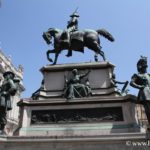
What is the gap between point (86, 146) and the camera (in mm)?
9438

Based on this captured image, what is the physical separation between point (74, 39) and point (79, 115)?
183 inches

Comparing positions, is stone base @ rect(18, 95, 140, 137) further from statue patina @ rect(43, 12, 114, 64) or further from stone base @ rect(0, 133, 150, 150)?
statue patina @ rect(43, 12, 114, 64)

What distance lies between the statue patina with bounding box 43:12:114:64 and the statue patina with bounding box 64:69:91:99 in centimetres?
185

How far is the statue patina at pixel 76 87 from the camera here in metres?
12.0

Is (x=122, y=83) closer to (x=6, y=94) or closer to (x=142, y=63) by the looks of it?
(x=142, y=63)

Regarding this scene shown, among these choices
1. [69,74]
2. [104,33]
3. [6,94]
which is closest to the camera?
[6,94]

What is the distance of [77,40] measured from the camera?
14227 mm

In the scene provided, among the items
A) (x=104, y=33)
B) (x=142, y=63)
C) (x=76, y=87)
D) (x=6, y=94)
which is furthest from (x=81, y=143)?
(x=104, y=33)

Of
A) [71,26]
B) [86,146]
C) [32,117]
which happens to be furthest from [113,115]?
[71,26]

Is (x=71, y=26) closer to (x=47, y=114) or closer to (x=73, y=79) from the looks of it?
(x=73, y=79)

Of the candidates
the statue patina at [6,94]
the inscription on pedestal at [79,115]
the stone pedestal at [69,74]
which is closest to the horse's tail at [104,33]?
the stone pedestal at [69,74]

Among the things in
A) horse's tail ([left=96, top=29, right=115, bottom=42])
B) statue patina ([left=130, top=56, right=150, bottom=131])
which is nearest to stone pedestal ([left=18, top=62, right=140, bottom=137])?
statue patina ([left=130, top=56, right=150, bottom=131])

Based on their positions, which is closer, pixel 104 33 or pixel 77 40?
pixel 77 40

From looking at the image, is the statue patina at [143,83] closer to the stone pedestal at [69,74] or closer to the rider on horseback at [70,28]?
the stone pedestal at [69,74]
